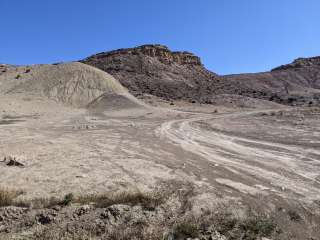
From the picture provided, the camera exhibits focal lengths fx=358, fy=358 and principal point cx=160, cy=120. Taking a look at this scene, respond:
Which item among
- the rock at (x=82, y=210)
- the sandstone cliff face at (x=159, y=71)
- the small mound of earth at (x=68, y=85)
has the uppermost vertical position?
the sandstone cliff face at (x=159, y=71)

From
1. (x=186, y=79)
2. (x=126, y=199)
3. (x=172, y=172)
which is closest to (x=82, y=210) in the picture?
(x=126, y=199)

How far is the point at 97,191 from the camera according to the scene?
938 centimetres

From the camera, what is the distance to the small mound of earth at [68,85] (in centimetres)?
4962

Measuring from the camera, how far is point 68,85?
53.8m

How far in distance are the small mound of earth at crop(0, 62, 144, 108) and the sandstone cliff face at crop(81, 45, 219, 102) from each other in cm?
776

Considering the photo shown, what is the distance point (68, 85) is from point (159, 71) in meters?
30.4

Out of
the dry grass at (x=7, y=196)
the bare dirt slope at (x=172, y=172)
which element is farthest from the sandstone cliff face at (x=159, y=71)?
the dry grass at (x=7, y=196)

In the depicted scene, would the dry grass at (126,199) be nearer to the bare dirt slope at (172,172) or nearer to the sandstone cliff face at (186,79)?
the bare dirt slope at (172,172)

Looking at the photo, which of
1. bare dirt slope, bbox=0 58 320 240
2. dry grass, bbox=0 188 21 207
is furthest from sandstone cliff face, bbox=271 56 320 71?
dry grass, bbox=0 188 21 207

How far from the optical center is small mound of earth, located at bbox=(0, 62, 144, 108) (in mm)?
49625

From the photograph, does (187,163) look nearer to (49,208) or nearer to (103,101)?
(49,208)

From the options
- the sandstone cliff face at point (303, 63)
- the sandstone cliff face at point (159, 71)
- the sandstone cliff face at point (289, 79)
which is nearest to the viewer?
the sandstone cliff face at point (159, 71)

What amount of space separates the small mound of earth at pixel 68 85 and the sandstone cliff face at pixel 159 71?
7765mm

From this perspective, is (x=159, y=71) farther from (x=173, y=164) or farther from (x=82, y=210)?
(x=82, y=210)
